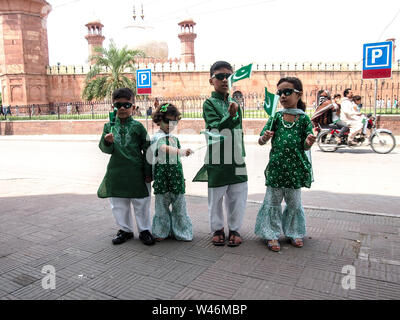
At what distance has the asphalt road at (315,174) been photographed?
504 centimetres

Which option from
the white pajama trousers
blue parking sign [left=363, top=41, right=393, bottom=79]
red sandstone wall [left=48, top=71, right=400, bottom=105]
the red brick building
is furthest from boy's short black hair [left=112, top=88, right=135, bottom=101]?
red sandstone wall [left=48, top=71, right=400, bottom=105]

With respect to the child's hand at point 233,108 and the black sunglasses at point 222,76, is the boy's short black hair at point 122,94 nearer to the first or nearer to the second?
the black sunglasses at point 222,76

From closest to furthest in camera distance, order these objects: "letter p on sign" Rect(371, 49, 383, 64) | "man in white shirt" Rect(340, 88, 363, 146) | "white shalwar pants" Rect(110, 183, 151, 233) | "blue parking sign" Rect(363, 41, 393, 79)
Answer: "white shalwar pants" Rect(110, 183, 151, 233) < "man in white shirt" Rect(340, 88, 363, 146) < "blue parking sign" Rect(363, 41, 393, 79) < "letter p on sign" Rect(371, 49, 383, 64)

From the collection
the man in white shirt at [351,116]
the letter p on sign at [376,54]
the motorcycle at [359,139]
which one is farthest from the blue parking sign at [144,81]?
the letter p on sign at [376,54]

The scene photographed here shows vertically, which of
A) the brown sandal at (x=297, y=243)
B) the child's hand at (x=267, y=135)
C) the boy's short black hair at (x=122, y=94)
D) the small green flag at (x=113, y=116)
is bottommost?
the brown sandal at (x=297, y=243)

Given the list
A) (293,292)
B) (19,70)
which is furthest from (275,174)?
(19,70)

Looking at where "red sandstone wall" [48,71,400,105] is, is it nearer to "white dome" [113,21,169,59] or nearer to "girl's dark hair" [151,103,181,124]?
"white dome" [113,21,169,59]

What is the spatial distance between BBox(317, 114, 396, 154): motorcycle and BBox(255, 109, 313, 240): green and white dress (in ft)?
22.9

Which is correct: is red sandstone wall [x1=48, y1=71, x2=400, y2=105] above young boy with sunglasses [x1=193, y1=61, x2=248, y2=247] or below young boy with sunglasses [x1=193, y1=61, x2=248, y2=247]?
above

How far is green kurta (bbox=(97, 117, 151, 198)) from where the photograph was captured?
3.33 m

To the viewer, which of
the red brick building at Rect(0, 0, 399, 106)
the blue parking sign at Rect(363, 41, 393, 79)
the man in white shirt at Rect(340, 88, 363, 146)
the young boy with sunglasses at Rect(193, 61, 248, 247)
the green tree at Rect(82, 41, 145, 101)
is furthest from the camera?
the red brick building at Rect(0, 0, 399, 106)

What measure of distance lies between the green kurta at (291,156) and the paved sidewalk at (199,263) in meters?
0.62

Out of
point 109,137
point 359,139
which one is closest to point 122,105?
point 109,137

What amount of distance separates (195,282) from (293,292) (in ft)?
2.29
